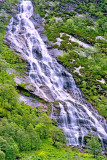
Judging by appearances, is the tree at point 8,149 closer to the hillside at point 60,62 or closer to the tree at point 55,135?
the hillside at point 60,62

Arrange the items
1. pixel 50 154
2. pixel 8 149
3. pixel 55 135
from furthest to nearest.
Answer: pixel 55 135 → pixel 50 154 → pixel 8 149

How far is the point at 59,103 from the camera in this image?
36.5 m

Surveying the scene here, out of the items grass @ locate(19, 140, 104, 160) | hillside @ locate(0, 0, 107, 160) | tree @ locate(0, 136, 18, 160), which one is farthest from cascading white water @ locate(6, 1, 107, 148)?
tree @ locate(0, 136, 18, 160)

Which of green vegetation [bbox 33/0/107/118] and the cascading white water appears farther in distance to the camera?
green vegetation [bbox 33/0/107/118]

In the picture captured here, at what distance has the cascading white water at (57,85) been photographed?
32.5 metres

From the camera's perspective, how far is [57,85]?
1683 inches

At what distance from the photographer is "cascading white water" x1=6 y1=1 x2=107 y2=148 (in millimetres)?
32500

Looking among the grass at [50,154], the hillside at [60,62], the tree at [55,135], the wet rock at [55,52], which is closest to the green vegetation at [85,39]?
the hillside at [60,62]

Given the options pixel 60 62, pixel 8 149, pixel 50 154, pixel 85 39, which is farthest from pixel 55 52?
pixel 8 149

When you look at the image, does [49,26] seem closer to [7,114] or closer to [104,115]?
[104,115]

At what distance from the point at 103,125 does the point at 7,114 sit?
17494 mm

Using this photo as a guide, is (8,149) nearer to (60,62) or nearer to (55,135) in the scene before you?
(55,135)

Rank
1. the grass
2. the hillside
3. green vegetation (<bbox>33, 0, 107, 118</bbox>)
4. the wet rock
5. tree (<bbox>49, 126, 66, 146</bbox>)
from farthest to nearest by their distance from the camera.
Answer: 1. the wet rock
2. green vegetation (<bbox>33, 0, 107, 118</bbox>)
3. tree (<bbox>49, 126, 66, 146</bbox>)
4. the hillside
5. the grass

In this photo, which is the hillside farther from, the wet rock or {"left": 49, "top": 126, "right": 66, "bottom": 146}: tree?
the wet rock
